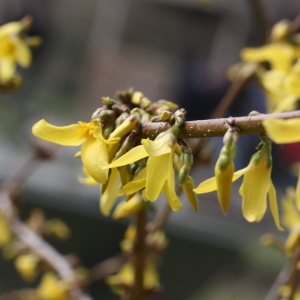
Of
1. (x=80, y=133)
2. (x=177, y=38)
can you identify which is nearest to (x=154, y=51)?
(x=177, y=38)

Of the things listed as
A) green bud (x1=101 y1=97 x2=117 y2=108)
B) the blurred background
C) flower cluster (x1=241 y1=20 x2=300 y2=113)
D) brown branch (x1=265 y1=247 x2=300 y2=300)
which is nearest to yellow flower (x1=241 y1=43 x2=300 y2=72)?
flower cluster (x1=241 y1=20 x2=300 y2=113)

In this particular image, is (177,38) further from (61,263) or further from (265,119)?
(265,119)

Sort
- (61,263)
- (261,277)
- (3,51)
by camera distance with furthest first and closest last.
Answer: (261,277), (61,263), (3,51)

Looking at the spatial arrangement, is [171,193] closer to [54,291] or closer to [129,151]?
[129,151]

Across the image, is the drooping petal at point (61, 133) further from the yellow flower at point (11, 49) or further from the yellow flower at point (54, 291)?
the yellow flower at point (54, 291)

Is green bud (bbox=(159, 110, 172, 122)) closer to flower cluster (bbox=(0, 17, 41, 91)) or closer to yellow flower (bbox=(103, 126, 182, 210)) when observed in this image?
yellow flower (bbox=(103, 126, 182, 210))

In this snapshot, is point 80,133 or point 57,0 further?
point 57,0
